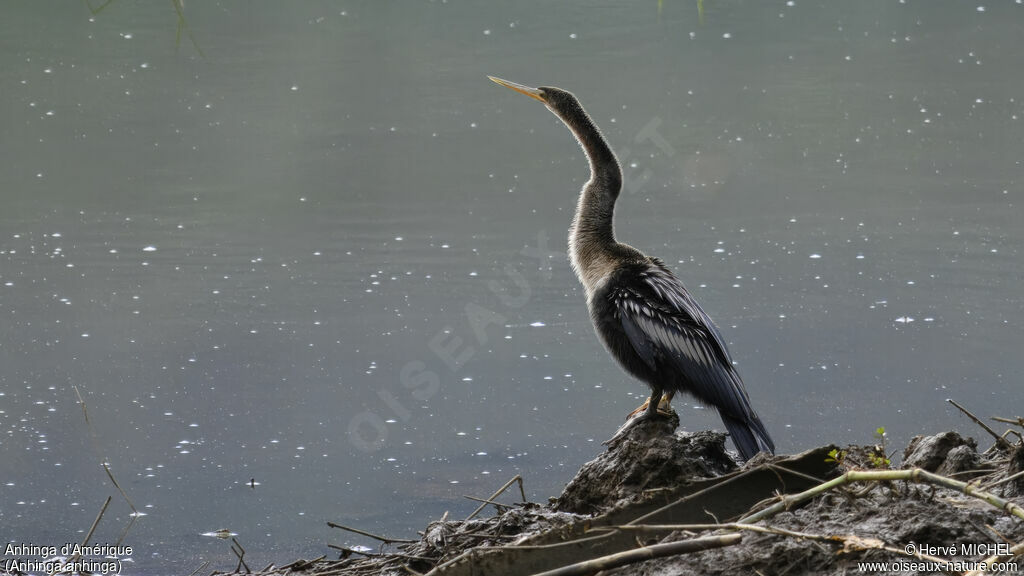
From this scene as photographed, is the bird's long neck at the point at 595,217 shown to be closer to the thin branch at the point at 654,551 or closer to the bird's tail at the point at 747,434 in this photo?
the bird's tail at the point at 747,434

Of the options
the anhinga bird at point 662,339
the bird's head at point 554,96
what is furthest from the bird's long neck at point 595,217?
the bird's head at point 554,96

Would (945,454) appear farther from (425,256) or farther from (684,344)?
(425,256)

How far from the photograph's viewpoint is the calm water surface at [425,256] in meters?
4.86

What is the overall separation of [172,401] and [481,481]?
1643 mm

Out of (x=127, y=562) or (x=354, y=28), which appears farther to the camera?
(x=354, y=28)

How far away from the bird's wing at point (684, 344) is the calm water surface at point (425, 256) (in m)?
1.26

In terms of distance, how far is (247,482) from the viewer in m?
4.64

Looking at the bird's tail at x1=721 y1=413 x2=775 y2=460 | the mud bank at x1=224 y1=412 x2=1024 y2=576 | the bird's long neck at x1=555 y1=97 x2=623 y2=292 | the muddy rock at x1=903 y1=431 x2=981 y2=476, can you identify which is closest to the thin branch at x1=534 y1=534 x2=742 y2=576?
the mud bank at x1=224 y1=412 x2=1024 y2=576

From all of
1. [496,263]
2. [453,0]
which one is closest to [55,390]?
[496,263]

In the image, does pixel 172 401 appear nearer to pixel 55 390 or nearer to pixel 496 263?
pixel 55 390

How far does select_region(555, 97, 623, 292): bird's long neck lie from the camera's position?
388 cm

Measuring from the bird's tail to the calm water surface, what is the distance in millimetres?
1279

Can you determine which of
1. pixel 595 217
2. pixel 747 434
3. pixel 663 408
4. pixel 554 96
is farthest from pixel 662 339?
pixel 554 96

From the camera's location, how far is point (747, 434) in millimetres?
3439
